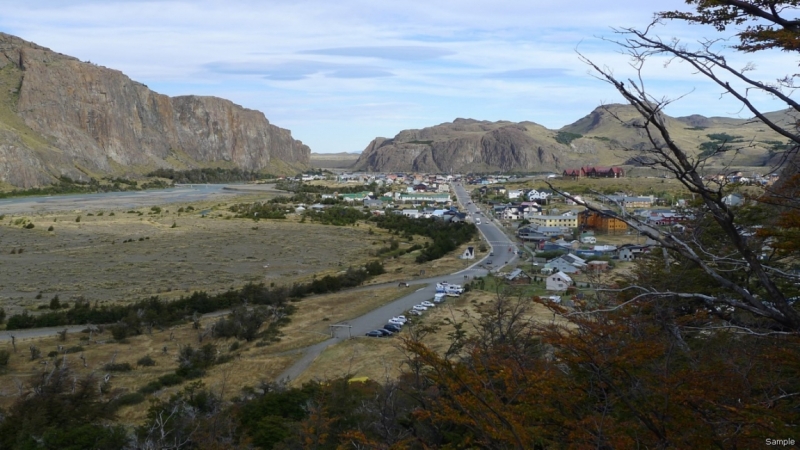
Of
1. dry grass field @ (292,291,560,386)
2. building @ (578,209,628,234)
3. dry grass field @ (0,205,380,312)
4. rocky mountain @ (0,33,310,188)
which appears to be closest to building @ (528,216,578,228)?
building @ (578,209,628,234)

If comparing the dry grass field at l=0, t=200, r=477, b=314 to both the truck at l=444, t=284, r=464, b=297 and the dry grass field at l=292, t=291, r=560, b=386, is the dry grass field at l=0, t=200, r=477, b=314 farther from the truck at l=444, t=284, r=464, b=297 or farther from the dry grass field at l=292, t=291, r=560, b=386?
the dry grass field at l=292, t=291, r=560, b=386

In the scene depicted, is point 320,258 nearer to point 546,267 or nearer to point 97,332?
point 546,267

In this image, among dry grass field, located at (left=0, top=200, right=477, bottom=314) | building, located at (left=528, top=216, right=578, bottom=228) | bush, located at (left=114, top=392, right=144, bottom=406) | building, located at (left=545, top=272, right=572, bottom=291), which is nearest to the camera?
bush, located at (left=114, top=392, right=144, bottom=406)

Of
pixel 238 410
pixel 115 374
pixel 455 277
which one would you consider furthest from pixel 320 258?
→ pixel 238 410

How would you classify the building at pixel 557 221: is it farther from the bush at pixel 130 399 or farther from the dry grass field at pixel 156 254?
the bush at pixel 130 399

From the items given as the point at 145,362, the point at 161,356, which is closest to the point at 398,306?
the point at 161,356

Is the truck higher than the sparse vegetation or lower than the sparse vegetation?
lower

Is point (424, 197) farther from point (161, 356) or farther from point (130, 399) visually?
point (130, 399)
